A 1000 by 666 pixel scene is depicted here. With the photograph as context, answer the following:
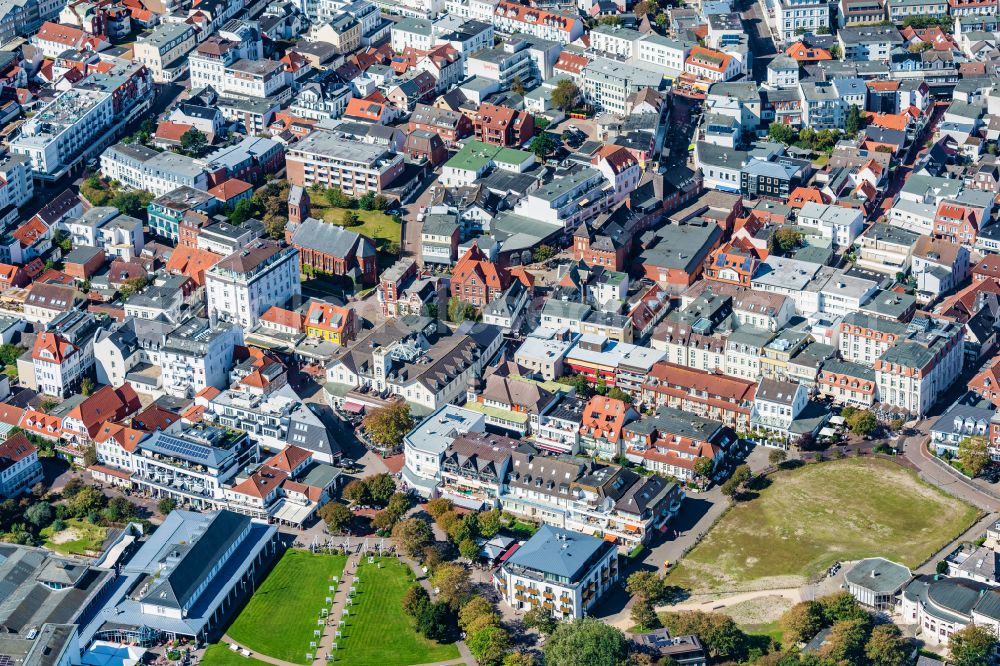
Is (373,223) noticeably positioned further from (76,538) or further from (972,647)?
(972,647)

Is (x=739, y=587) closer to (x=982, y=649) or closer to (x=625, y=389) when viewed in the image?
(x=982, y=649)

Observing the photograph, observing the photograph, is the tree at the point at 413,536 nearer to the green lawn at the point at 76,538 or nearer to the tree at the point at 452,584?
the tree at the point at 452,584

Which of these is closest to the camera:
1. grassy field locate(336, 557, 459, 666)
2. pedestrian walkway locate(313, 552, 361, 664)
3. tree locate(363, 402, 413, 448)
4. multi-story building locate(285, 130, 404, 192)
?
grassy field locate(336, 557, 459, 666)

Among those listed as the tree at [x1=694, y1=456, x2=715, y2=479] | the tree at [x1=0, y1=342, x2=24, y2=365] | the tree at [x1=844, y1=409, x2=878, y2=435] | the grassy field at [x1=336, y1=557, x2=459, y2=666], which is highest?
the tree at [x1=844, y1=409, x2=878, y2=435]

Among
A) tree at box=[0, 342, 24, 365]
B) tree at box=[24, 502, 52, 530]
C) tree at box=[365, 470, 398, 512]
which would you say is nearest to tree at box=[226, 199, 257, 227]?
tree at box=[0, 342, 24, 365]

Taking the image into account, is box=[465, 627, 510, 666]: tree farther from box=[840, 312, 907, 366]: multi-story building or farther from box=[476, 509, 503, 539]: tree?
box=[840, 312, 907, 366]: multi-story building

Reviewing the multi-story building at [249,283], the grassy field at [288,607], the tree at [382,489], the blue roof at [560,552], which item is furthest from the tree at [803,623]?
the multi-story building at [249,283]
